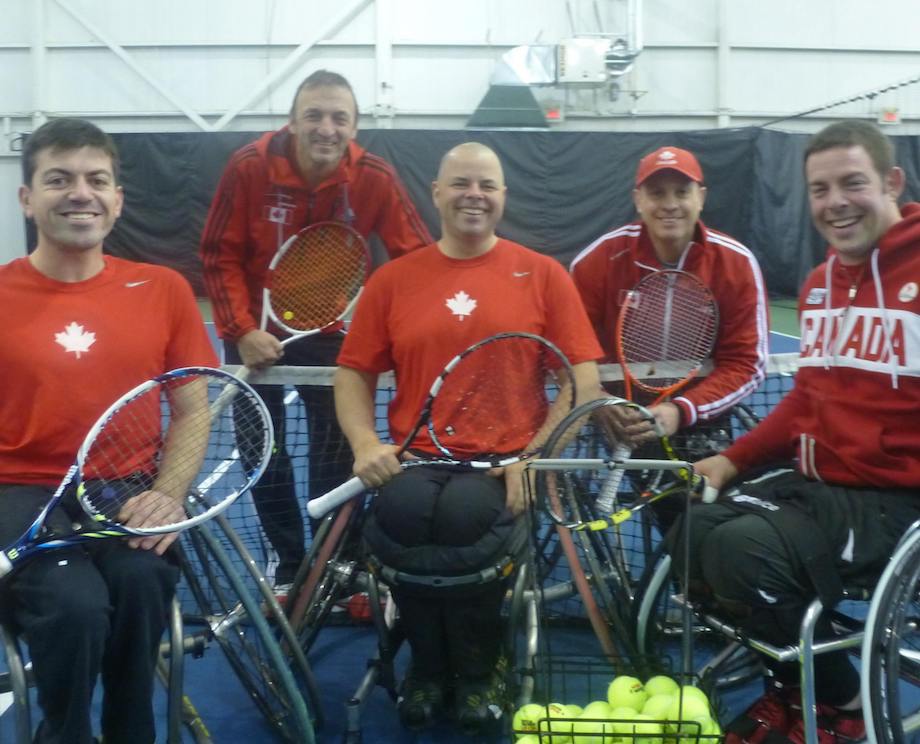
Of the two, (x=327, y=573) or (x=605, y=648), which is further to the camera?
(x=327, y=573)

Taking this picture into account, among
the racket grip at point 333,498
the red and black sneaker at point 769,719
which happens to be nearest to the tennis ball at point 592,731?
the red and black sneaker at point 769,719

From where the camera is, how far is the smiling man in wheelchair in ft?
6.02

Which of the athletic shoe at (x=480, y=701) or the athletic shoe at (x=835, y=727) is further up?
the athletic shoe at (x=835, y=727)

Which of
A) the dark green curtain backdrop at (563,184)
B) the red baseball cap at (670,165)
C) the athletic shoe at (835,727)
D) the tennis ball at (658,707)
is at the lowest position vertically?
the athletic shoe at (835,727)

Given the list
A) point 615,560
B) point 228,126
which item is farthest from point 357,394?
point 228,126

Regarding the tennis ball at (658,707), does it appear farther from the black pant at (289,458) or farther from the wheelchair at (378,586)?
the black pant at (289,458)

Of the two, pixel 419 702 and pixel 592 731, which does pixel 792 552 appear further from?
pixel 419 702

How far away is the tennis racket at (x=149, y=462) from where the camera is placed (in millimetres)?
1760

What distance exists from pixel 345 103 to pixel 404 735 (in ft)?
5.54

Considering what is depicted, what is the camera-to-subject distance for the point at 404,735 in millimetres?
2305

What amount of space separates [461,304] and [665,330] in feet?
1.94

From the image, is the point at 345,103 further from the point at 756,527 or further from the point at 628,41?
the point at 628,41

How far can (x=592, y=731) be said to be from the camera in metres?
1.67

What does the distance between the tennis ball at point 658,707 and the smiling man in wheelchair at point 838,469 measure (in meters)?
0.24
